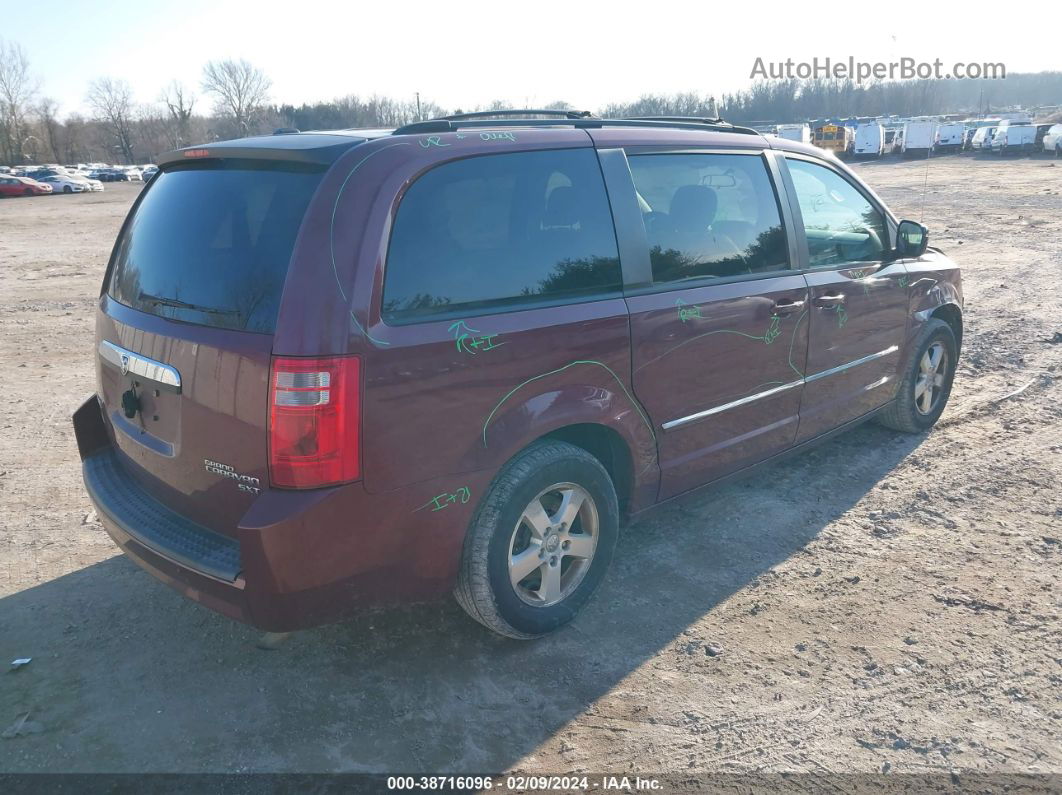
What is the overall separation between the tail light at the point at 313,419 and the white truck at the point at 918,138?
5081 cm

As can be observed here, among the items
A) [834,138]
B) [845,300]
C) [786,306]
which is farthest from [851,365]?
[834,138]

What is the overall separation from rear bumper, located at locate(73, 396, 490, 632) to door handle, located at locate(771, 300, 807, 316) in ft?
6.28

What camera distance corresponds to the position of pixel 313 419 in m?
2.53

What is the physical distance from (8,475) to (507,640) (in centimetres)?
360

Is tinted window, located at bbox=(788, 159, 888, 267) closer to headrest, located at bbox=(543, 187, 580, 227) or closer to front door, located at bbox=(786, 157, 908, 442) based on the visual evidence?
front door, located at bbox=(786, 157, 908, 442)

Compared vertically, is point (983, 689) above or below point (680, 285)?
below

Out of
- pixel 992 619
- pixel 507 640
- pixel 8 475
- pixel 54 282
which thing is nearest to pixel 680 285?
pixel 507 640

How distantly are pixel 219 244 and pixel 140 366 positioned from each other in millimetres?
590

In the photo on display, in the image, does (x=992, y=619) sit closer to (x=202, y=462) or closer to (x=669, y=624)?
(x=669, y=624)

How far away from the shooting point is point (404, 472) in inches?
108

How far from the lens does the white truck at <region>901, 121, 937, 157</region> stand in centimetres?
4600

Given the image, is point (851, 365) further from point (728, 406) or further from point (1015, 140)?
point (1015, 140)

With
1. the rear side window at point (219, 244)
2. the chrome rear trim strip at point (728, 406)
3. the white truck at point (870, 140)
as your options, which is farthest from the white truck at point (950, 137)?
the rear side window at point (219, 244)

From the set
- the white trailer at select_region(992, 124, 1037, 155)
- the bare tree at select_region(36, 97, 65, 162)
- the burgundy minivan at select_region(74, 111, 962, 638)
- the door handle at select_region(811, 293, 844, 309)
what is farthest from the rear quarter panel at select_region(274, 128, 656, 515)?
the bare tree at select_region(36, 97, 65, 162)
